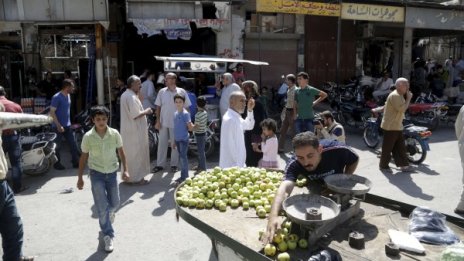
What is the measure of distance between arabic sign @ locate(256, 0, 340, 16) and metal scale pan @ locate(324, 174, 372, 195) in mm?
9330

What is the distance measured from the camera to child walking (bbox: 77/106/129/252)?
15.1 feet

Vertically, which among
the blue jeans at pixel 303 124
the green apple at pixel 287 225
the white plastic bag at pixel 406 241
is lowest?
the blue jeans at pixel 303 124

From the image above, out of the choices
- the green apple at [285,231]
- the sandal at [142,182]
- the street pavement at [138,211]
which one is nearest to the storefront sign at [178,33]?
the street pavement at [138,211]

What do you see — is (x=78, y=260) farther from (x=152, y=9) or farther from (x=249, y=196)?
(x=152, y=9)

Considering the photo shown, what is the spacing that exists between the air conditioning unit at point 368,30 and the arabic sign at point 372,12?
2188 mm

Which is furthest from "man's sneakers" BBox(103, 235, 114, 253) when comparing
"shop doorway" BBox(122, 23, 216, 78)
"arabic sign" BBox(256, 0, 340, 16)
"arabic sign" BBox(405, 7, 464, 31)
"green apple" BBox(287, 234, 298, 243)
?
"arabic sign" BBox(405, 7, 464, 31)

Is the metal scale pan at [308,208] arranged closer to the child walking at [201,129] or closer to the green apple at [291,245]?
the green apple at [291,245]

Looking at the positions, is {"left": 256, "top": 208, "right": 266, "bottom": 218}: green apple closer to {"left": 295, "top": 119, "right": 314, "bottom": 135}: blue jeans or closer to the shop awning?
{"left": 295, "top": 119, "right": 314, "bottom": 135}: blue jeans

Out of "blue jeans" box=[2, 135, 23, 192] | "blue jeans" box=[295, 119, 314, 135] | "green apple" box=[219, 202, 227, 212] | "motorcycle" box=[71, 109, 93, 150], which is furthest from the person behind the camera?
"motorcycle" box=[71, 109, 93, 150]

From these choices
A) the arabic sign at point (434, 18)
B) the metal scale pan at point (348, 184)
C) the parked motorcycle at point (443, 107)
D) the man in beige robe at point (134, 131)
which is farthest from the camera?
the arabic sign at point (434, 18)

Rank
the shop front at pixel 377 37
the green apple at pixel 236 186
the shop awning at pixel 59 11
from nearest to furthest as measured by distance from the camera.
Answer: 1. the green apple at pixel 236 186
2. the shop awning at pixel 59 11
3. the shop front at pixel 377 37

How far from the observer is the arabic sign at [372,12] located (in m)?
13.1

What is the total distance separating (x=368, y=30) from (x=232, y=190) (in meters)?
14.6

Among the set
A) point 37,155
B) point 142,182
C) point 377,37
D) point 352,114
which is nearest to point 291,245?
point 142,182
